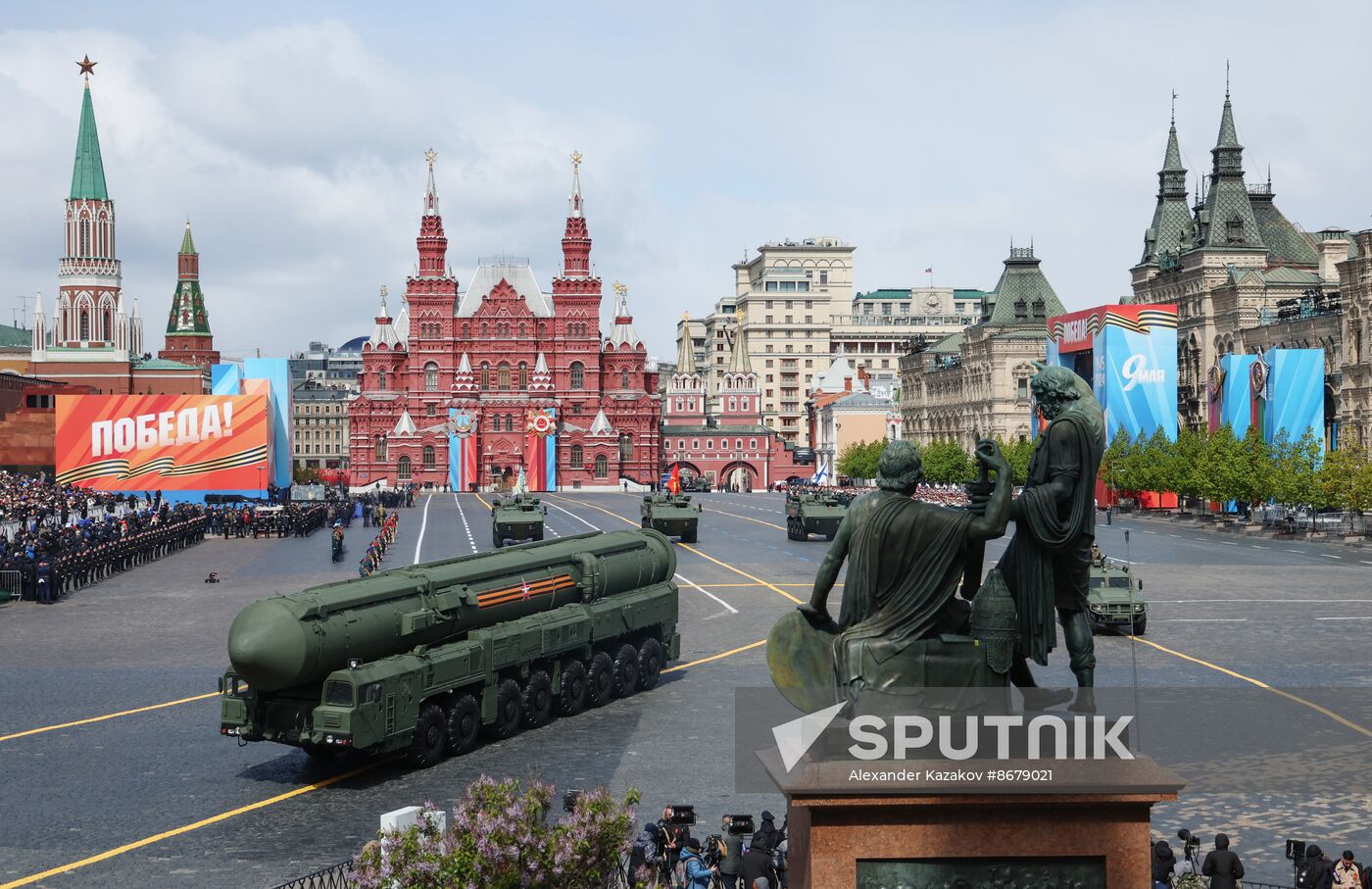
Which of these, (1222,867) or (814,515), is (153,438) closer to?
(814,515)

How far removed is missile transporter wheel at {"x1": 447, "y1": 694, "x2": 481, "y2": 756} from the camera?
21094 millimetres

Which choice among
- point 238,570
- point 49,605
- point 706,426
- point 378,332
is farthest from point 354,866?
point 706,426

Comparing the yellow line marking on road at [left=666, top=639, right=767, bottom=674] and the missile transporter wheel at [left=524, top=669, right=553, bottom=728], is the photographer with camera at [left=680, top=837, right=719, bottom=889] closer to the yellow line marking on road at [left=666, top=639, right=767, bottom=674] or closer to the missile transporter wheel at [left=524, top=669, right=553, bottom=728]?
the missile transporter wheel at [left=524, top=669, right=553, bottom=728]

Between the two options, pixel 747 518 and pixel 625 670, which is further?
pixel 747 518

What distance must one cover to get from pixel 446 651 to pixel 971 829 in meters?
13.3

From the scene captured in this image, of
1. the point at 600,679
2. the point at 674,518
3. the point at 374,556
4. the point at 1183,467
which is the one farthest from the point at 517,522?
the point at 1183,467

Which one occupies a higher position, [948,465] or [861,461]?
[861,461]

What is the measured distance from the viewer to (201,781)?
64.5 feet

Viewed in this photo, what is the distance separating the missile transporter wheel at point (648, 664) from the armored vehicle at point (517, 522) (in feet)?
97.3

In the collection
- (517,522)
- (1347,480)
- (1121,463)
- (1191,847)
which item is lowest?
(1191,847)

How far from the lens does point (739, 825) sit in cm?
1527

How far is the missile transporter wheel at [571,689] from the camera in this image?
24188 mm

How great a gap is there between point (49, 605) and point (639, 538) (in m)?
21.5

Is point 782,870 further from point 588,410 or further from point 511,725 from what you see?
point 588,410
